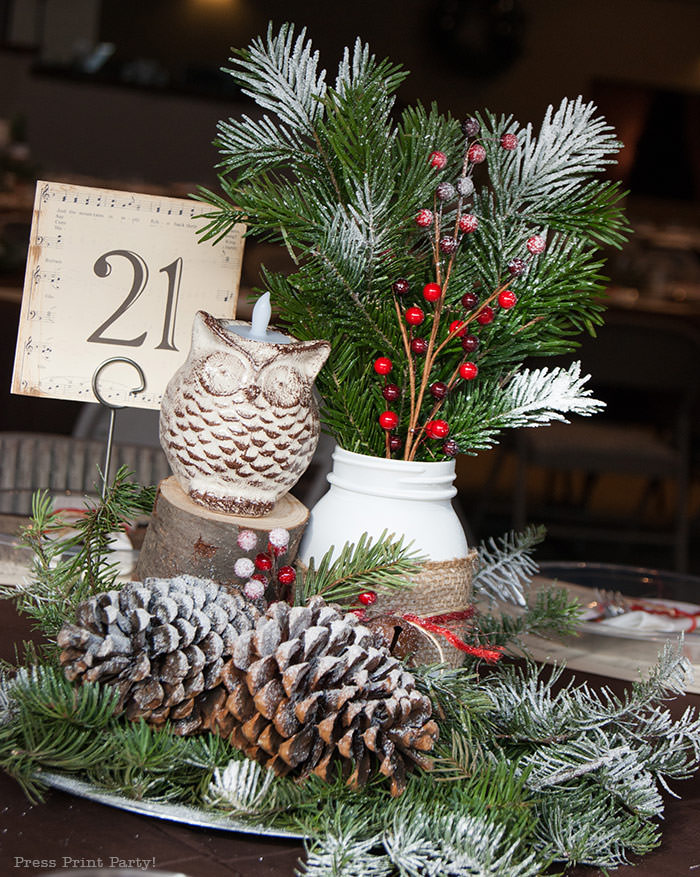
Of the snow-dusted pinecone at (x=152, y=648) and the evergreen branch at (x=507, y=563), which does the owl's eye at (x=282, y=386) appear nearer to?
the snow-dusted pinecone at (x=152, y=648)

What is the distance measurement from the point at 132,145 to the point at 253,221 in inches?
217

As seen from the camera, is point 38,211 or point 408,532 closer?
point 408,532

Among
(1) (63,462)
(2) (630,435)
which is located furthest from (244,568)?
(2) (630,435)

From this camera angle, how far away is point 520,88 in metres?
6.23

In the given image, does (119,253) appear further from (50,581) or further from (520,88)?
(520,88)

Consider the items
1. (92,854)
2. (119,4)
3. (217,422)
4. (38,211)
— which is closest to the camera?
(92,854)

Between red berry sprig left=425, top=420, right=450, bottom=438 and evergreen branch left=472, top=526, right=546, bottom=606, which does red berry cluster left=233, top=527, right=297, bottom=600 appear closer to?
red berry sprig left=425, top=420, right=450, bottom=438

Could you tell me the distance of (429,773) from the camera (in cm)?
54

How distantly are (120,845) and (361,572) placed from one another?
0.20 metres

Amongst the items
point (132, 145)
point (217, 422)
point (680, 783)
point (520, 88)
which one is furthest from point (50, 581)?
point (520, 88)

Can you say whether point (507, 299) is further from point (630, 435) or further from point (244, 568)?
point (630, 435)

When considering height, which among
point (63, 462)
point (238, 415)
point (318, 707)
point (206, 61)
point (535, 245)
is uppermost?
point (206, 61)

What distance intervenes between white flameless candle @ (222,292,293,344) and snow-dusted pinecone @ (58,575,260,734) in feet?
0.55

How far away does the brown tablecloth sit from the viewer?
476 millimetres
